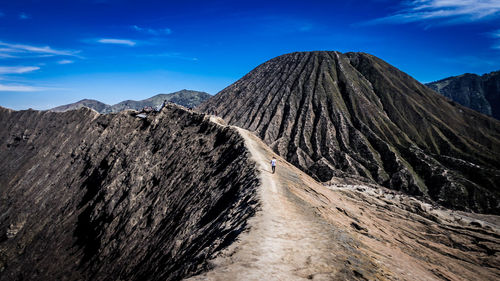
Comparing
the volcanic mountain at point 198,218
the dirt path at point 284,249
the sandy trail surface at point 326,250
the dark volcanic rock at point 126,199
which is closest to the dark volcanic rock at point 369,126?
the volcanic mountain at point 198,218

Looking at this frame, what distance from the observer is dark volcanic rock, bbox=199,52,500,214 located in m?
81.9

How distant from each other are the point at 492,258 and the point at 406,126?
97487 mm

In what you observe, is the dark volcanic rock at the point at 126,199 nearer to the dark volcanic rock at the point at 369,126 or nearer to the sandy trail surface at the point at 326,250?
the sandy trail surface at the point at 326,250

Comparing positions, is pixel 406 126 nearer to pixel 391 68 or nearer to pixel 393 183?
pixel 393 183

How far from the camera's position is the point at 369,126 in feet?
352

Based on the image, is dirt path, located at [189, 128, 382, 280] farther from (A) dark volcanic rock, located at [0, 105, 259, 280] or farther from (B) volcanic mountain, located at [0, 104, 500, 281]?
(A) dark volcanic rock, located at [0, 105, 259, 280]

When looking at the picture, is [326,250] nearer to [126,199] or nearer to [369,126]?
[126,199]

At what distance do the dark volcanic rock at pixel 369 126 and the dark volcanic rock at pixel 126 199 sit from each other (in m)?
57.1

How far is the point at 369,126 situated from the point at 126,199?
99189 mm

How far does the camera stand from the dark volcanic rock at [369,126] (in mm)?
81875

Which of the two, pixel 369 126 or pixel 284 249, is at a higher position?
pixel 369 126

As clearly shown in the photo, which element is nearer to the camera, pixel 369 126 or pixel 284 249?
pixel 284 249

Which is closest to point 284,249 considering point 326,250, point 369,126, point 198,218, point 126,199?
point 326,250

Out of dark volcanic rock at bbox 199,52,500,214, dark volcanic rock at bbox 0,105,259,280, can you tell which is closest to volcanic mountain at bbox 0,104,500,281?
dark volcanic rock at bbox 0,105,259,280
